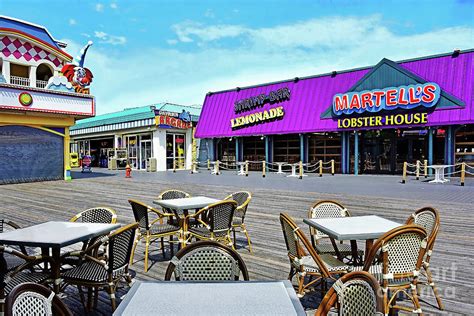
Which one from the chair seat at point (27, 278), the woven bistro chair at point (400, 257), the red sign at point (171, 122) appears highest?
the red sign at point (171, 122)

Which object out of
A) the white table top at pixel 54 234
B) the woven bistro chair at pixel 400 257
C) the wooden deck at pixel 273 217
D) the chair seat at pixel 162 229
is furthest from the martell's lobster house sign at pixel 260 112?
the woven bistro chair at pixel 400 257

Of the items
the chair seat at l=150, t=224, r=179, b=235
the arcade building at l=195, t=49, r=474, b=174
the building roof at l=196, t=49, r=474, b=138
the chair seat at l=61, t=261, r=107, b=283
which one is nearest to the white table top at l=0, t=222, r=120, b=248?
the chair seat at l=61, t=261, r=107, b=283

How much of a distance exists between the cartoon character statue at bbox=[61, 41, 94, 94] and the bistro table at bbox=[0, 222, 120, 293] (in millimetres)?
16761

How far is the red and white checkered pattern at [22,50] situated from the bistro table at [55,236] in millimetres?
17281

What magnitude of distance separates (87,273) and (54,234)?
551mm

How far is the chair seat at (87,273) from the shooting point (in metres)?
3.28

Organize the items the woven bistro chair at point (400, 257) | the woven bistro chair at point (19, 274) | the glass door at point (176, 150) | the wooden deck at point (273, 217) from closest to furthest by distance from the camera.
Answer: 1. the woven bistro chair at point (400, 257)
2. the woven bistro chair at point (19, 274)
3. the wooden deck at point (273, 217)
4. the glass door at point (176, 150)

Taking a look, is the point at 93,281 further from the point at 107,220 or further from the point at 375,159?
the point at 375,159

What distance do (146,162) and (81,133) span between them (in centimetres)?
1137

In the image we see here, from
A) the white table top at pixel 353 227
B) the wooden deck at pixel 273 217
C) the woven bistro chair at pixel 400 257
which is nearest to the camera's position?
the woven bistro chair at pixel 400 257

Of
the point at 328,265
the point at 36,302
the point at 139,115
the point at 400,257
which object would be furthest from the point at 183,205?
the point at 139,115

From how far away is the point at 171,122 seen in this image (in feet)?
86.4

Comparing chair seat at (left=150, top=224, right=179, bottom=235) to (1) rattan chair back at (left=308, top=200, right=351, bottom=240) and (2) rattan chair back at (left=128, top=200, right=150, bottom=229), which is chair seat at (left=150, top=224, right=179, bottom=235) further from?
(1) rattan chair back at (left=308, top=200, right=351, bottom=240)

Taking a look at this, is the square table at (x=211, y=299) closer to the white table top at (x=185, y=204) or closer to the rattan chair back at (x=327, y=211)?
the rattan chair back at (x=327, y=211)
